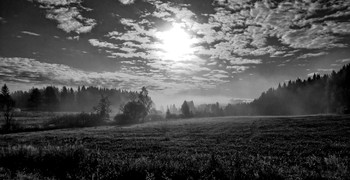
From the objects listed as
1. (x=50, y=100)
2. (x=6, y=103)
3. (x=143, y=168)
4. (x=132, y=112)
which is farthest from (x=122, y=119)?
(x=50, y=100)

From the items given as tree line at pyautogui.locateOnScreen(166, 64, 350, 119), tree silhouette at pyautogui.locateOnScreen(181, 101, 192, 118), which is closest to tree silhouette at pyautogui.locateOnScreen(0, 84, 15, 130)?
tree line at pyautogui.locateOnScreen(166, 64, 350, 119)

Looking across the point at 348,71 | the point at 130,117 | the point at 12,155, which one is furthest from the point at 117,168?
the point at 348,71

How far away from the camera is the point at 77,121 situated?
265 feet

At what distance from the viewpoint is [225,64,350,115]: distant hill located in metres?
97.1

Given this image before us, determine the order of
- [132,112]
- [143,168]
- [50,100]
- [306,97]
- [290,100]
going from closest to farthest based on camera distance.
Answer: [143,168]
[132,112]
[306,97]
[290,100]
[50,100]

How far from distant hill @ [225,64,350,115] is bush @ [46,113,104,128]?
99369mm

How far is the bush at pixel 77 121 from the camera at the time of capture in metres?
76.1

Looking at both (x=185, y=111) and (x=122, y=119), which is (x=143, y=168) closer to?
(x=122, y=119)

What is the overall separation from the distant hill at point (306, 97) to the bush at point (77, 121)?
99369mm

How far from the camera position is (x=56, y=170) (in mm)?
12414

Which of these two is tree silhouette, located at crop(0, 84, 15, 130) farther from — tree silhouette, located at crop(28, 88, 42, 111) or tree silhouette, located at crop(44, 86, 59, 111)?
tree silhouette, located at crop(44, 86, 59, 111)

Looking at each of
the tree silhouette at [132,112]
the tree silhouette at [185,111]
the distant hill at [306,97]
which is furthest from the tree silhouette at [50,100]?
the distant hill at [306,97]

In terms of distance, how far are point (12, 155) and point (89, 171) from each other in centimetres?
782

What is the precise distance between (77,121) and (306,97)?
12122cm
